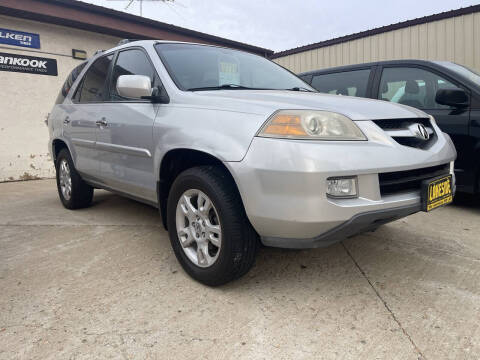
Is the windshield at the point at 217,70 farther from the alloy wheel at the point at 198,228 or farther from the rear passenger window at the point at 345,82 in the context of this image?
the rear passenger window at the point at 345,82

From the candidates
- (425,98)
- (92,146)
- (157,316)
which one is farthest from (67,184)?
(425,98)

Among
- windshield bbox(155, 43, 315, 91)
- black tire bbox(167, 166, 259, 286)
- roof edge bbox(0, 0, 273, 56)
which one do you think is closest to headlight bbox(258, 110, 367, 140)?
black tire bbox(167, 166, 259, 286)

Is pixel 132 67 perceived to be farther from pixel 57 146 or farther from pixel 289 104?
pixel 57 146

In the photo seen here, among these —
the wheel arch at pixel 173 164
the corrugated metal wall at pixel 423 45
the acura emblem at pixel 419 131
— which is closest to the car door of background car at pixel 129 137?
the wheel arch at pixel 173 164

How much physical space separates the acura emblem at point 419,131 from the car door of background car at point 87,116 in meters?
2.44

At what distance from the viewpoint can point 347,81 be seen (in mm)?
4645

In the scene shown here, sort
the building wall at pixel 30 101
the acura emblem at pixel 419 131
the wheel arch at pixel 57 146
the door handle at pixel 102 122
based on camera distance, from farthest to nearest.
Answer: the building wall at pixel 30 101 < the wheel arch at pixel 57 146 < the door handle at pixel 102 122 < the acura emblem at pixel 419 131

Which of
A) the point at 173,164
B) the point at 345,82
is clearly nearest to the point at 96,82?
the point at 173,164

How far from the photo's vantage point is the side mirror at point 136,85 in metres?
2.41

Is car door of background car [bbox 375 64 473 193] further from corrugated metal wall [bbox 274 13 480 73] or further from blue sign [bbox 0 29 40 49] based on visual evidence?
blue sign [bbox 0 29 40 49]

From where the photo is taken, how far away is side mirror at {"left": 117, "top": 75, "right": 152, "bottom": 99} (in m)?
2.41

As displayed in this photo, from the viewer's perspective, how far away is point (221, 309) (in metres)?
1.97

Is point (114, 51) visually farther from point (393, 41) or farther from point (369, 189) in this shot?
point (393, 41)

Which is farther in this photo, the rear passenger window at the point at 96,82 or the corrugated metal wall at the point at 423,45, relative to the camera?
the corrugated metal wall at the point at 423,45
